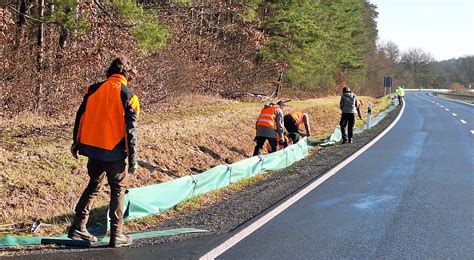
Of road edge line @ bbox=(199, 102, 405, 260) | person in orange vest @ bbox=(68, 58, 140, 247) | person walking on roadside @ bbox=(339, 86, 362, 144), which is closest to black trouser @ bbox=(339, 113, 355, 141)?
person walking on roadside @ bbox=(339, 86, 362, 144)

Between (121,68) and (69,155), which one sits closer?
(121,68)

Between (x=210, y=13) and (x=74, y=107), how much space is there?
1258 centimetres

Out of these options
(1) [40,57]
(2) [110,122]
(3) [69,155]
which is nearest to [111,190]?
(2) [110,122]

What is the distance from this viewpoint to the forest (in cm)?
1227

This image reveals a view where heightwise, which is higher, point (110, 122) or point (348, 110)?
point (110, 122)

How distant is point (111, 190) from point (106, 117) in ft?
2.70

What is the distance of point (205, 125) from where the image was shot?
13.9m

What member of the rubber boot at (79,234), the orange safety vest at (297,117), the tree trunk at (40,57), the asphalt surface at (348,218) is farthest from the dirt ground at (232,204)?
the tree trunk at (40,57)

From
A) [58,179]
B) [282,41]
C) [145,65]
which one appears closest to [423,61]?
[282,41]

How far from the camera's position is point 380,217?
6.63m

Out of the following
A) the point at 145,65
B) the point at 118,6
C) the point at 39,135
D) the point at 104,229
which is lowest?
the point at 104,229

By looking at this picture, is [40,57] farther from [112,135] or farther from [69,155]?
[112,135]

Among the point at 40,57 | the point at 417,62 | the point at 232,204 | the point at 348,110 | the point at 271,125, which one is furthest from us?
the point at 417,62

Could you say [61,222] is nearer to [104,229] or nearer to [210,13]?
[104,229]
